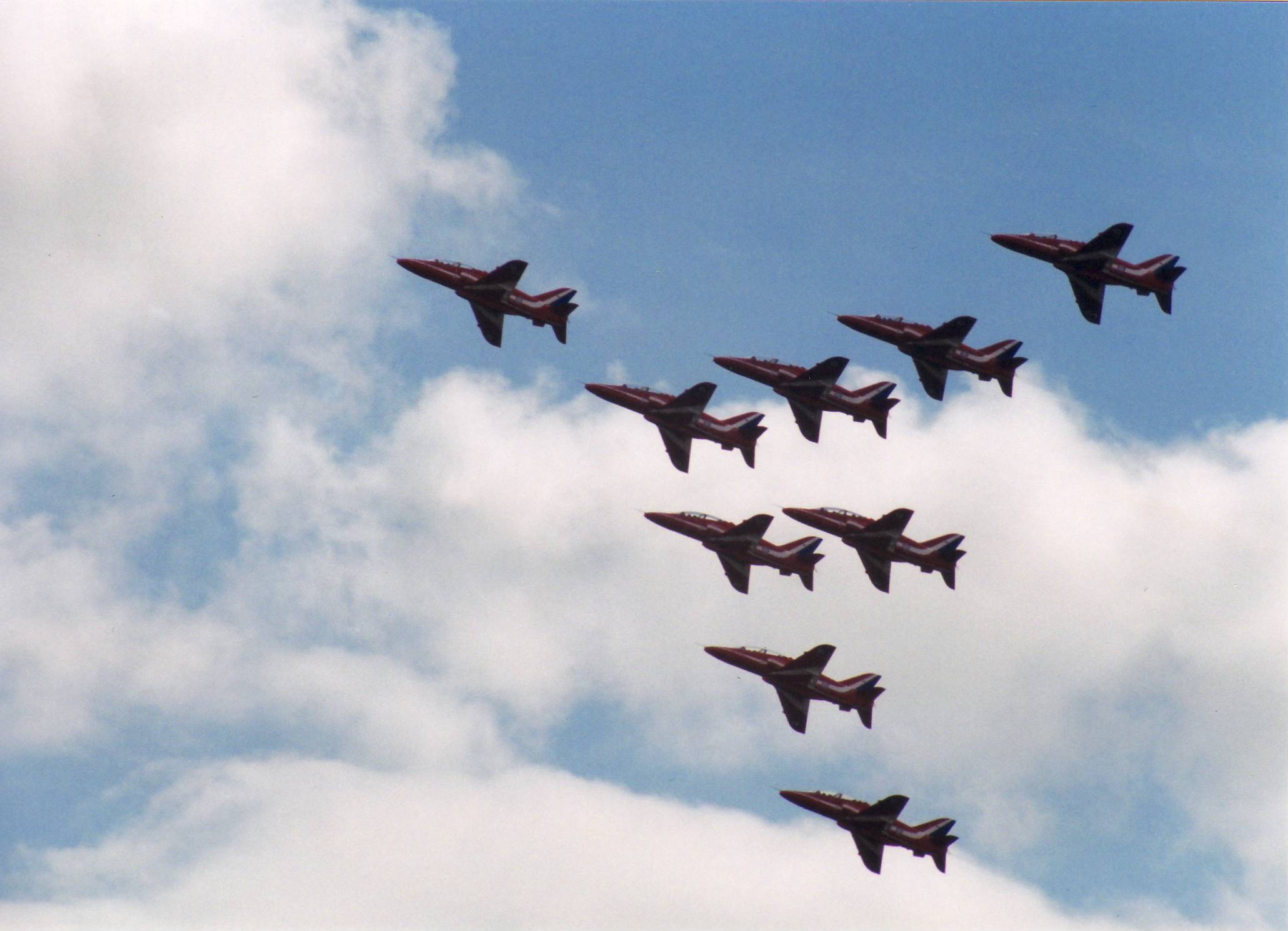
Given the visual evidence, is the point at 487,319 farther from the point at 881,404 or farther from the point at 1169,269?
the point at 1169,269

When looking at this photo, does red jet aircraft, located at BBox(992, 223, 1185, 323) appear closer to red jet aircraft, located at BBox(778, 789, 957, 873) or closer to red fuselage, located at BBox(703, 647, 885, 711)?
red fuselage, located at BBox(703, 647, 885, 711)

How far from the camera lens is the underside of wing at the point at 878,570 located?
149125 millimetres

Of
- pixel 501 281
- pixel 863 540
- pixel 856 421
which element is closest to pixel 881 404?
pixel 856 421

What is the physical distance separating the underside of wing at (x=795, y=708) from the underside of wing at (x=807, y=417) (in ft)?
91.6

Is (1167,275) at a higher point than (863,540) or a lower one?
higher

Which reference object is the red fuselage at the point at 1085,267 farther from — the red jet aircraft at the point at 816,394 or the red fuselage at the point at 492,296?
the red fuselage at the point at 492,296

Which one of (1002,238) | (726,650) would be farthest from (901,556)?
(1002,238)

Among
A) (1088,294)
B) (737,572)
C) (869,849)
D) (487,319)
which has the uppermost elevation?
(1088,294)

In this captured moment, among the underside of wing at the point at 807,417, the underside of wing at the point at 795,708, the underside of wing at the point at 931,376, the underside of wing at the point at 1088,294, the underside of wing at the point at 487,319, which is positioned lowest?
the underside of wing at the point at 795,708

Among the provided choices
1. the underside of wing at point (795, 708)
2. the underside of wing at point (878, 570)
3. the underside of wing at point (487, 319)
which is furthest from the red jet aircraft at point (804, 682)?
the underside of wing at point (487, 319)

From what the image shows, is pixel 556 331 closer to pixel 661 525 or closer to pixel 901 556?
pixel 661 525

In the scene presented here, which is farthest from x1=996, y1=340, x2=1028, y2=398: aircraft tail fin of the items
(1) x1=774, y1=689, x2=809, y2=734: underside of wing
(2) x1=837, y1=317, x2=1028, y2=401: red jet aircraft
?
(1) x1=774, y1=689, x2=809, y2=734: underside of wing

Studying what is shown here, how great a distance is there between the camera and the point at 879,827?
149250 millimetres

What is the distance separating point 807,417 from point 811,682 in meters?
28.0
